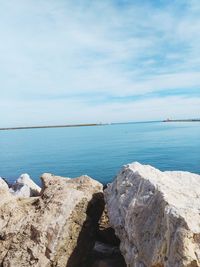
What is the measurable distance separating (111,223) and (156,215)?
2346mm

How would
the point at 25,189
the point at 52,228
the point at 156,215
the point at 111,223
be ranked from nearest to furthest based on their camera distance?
1. the point at 156,215
2. the point at 52,228
3. the point at 111,223
4. the point at 25,189

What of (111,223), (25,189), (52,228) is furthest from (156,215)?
(25,189)

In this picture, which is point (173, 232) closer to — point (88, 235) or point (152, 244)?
point (152, 244)

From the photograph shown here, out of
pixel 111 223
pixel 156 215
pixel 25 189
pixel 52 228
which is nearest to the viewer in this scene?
pixel 156 215

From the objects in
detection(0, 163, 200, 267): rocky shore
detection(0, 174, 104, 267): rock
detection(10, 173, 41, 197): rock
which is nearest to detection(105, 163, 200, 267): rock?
detection(0, 163, 200, 267): rocky shore

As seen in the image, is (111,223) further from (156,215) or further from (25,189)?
(25,189)

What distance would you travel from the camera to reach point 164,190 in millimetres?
9672

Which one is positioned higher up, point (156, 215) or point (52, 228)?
point (156, 215)

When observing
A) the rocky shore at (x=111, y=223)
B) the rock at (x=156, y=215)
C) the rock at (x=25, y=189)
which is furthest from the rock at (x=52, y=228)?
the rock at (x=25, y=189)

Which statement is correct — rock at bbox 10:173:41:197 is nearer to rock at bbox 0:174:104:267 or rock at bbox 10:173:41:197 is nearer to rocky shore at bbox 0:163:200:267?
rocky shore at bbox 0:163:200:267

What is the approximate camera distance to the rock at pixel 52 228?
428 inches

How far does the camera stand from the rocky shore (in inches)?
327

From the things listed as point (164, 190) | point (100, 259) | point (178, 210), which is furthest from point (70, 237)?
point (178, 210)

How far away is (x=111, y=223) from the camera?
11.2m
